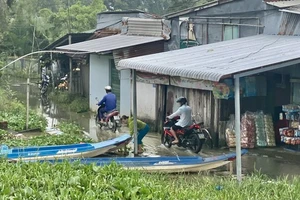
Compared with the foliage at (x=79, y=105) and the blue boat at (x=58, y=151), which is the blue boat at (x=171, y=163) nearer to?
the blue boat at (x=58, y=151)

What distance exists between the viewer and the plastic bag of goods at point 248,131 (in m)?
15.6

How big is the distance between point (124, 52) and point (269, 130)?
253 inches

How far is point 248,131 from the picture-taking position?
15.7 m

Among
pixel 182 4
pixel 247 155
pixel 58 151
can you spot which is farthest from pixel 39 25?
pixel 58 151

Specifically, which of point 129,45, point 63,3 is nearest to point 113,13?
point 129,45

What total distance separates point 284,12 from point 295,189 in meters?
7.71

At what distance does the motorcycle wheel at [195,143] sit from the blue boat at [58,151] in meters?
2.03

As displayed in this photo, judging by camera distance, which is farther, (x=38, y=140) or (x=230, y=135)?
(x=230, y=135)

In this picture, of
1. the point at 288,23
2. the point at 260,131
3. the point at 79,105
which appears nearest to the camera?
the point at 260,131

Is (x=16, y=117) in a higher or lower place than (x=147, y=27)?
lower

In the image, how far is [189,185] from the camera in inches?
406

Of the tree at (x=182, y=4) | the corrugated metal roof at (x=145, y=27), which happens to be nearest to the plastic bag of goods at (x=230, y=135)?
the corrugated metal roof at (x=145, y=27)

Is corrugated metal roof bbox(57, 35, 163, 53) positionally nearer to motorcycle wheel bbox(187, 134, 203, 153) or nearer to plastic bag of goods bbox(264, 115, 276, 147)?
motorcycle wheel bbox(187, 134, 203, 153)

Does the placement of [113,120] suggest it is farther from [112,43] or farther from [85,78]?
[85,78]
